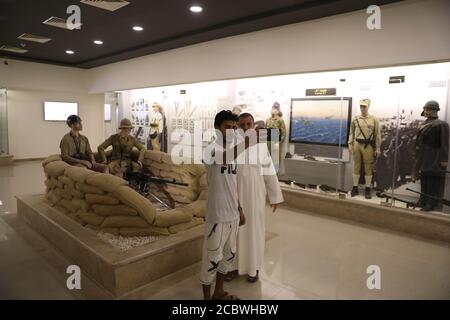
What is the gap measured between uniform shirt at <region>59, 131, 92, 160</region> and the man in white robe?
291cm

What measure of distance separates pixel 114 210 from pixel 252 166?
1568 mm

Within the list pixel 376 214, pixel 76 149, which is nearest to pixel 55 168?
pixel 76 149

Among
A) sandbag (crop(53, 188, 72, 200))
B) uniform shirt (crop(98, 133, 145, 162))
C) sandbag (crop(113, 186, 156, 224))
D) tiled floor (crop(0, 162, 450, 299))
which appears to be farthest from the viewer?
uniform shirt (crop(98, 133, 145, 162))

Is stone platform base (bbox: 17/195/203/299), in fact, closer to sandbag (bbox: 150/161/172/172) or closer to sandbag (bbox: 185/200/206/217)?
sandbag (bbox: 185/200/206/217)

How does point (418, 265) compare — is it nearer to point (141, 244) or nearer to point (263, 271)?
point (263, 271)

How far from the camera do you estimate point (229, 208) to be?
7.81 ft

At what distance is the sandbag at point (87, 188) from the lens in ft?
10.8

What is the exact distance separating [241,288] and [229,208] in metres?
0.94

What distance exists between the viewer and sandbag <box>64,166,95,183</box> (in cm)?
345

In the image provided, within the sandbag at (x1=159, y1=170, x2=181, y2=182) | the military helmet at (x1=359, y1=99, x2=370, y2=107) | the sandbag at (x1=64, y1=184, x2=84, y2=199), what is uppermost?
the military helmet at (x1=359, y1=99, x2=370, y2=107)

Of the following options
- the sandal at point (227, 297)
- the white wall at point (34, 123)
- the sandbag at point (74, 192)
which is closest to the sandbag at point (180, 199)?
the sandbag at point (74, 192)

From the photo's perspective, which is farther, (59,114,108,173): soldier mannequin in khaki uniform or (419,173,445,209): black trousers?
(59,114,108,173): soldier mannequin in khaki uniform

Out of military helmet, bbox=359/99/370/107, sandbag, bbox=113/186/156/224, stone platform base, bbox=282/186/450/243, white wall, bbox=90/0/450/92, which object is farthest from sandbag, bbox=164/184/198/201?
military helmet, bbox=359/99/370/107

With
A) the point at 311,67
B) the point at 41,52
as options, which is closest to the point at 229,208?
the point at 311,67
